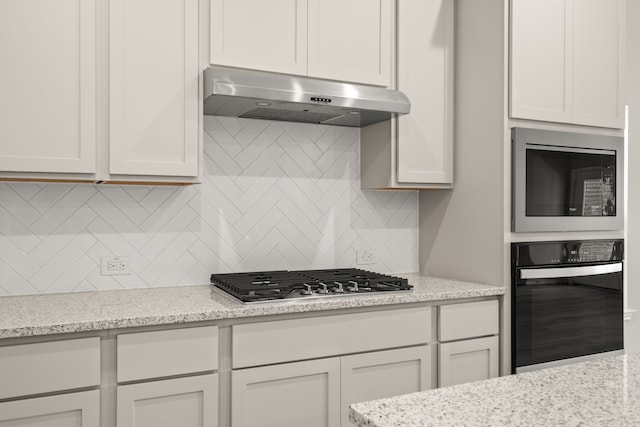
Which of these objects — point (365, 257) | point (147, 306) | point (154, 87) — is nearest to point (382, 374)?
point (365, 257)

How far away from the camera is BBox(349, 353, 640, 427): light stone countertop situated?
0.91 meters

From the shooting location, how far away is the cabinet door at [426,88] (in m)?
2.75

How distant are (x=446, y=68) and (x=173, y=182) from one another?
61.6 inches

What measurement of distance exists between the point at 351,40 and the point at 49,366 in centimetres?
188

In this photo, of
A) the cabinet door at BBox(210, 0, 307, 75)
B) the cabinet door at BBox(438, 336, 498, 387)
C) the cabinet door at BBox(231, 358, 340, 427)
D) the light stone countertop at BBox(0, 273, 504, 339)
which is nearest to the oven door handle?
the light stone countertop at BBox(0, 273, 504, 339)

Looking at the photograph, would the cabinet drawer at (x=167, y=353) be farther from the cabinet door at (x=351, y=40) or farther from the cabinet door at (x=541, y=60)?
the cabinet door at (x=541, y=60)

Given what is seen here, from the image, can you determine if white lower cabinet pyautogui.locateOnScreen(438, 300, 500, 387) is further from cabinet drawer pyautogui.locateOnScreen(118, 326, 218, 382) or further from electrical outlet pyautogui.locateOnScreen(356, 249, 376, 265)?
cabinet drawer pyautogui.locateOnScreen(118, 326, 218, 382)

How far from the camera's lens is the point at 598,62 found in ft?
9.57

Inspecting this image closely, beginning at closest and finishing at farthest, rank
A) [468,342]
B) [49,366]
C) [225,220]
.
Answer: [49,366] → [468,342] → [225,220]

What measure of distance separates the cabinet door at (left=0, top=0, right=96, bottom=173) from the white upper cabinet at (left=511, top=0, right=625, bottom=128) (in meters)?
1.93

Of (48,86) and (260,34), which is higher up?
(260,34)

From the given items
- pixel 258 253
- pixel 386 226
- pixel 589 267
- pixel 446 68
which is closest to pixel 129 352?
pixel 258 253

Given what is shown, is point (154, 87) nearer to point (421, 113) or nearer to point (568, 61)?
point (421, 113)

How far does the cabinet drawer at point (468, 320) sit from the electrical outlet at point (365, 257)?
0.68m
